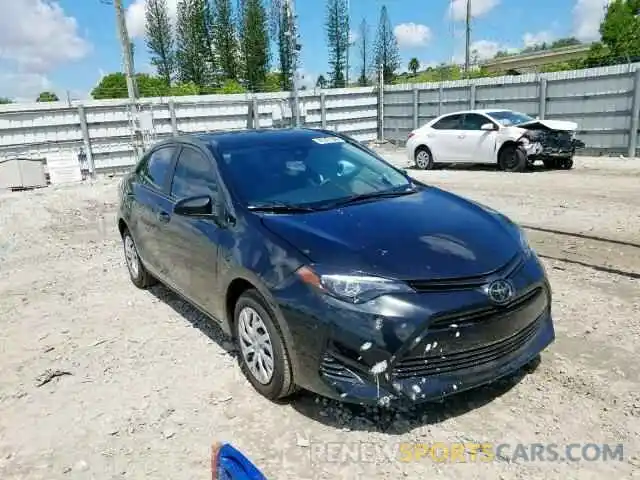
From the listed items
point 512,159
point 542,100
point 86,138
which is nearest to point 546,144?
point 512,159

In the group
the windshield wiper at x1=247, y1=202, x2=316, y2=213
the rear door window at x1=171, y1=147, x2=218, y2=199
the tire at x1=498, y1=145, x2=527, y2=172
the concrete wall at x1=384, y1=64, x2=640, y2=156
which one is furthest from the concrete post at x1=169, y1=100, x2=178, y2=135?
the windshield wiper at x1=247, y1=202, x2=316, y2=213

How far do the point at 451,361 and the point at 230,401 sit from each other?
1.39m

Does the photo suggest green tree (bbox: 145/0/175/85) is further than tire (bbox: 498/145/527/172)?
Yes

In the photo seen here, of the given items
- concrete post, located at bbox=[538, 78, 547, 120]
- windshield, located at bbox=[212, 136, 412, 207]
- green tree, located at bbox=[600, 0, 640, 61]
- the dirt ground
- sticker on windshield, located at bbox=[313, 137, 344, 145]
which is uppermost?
green tree, located at bbox=[600, 0, 640, 61]

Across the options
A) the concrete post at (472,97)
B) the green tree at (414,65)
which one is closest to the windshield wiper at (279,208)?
the concrete post at (472,97)

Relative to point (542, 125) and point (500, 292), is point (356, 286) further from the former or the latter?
point (542, 125)

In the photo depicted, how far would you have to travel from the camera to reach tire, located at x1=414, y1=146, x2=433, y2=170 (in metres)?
13.8

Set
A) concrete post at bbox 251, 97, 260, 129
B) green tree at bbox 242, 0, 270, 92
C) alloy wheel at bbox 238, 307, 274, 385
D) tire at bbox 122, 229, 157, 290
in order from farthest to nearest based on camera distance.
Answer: green tree at bbox 242, 0, 270, 92 < concrete post at bbox 251, 97, 260, 129 < tire at bbox 122, 229, 157, 290 < alloy wheel at bbox 238, 307, 274, 385

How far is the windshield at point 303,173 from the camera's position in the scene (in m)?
3.49

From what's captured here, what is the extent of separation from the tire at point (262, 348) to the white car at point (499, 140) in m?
10.1

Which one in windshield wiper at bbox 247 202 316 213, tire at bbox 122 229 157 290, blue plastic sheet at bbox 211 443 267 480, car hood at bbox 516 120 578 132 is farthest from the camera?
car hood at bbox 516 120 578 132

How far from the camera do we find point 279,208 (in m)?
3.29

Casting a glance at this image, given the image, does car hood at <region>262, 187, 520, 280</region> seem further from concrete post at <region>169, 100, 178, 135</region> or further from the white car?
concrete post at <region>169, 100, 178, 135</region>

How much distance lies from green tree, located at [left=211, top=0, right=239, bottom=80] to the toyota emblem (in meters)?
51.0
